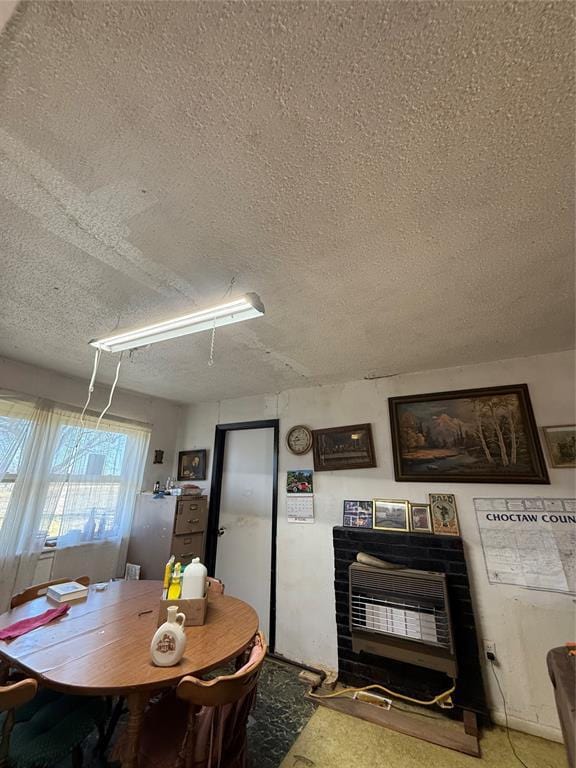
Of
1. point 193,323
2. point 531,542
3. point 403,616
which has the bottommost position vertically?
point 403,616

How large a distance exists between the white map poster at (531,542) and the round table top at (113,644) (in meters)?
1.77

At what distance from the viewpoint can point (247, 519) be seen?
11.1ft

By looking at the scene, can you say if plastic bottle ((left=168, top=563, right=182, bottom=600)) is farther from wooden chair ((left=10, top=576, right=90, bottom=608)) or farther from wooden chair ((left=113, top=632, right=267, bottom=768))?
wooden chair ((left=10, top=576, right=90, bottom=608))

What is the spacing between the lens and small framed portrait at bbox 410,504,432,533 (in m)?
2.46

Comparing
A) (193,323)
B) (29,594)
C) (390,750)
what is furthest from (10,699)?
(390,750)

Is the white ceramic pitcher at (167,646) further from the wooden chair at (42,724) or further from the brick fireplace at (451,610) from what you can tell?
the brick fireplace at (451,610)

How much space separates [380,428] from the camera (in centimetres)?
287

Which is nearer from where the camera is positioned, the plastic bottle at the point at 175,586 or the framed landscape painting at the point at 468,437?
the plastic bottle at the point at 175,586

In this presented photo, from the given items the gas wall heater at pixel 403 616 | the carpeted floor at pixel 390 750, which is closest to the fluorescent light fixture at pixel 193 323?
the gas wall heater at pixel 403 616

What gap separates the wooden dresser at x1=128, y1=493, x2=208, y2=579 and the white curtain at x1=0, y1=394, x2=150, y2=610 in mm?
184

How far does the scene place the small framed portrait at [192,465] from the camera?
3.78m

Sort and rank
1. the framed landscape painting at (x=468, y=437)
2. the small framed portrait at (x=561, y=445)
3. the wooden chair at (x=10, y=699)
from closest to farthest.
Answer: the wooden chair at (x=10, y=699) → the small framed portrait at (x=561, y=445) → the framed landscape painting at (x=468, y=437)

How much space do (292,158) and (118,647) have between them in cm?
212

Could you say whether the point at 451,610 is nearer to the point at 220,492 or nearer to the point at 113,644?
the point at 113,644
